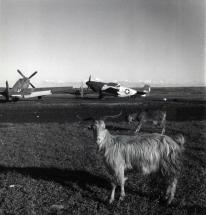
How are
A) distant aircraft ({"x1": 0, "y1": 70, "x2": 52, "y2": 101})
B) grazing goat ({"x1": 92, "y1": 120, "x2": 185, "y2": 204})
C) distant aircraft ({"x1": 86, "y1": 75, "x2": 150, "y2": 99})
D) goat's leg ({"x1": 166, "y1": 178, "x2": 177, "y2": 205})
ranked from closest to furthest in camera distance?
goat's leg ({"x1": 166, "y1": 178, "x2": 177, "y2": 205}), grazing goat ({"x1": 92, "y1": 120, "x2": 185, "y2": 204}), distant aircraft ({"x1": 0, "y1": 70, "x2": 52, "y2": 101}), distant aircraft ({"x1": 86, "y1": 75, "x2": 150, "y2": 99})

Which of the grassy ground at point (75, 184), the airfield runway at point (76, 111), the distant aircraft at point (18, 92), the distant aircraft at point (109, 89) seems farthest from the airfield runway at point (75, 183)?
the distant aircraft at point (109, 89)

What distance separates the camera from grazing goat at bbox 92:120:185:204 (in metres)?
7.30

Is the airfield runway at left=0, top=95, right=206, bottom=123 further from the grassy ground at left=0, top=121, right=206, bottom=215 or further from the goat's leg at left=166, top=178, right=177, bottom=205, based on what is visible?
the goat's leg at left=166, top=178, right=177, bottom=205

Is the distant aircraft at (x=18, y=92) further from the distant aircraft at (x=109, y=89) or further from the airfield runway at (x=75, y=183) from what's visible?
the airfield runway at (x=75, y=183)

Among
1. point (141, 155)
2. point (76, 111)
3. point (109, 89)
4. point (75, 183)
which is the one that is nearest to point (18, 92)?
point (76, 111)

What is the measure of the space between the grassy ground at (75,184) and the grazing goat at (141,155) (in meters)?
0.52

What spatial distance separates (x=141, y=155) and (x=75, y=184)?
2279mm

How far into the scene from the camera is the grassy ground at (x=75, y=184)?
697 centimetres

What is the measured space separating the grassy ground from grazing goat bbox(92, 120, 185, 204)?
52 centimetres

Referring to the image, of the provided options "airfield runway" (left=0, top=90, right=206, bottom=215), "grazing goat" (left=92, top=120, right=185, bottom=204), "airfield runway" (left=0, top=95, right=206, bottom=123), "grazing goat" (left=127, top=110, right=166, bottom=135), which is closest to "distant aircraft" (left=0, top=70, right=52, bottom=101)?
"airfield runway" (left=0, top=95, right=206, bottom=123)

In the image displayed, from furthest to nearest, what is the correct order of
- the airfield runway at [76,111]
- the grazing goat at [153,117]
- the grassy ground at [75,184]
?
1. the airfield runway at [76,111]
2. the grazing goat at [153,117]
3. the grassy ground at [75,184]

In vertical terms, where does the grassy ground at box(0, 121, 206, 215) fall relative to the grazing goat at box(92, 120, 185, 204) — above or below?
below

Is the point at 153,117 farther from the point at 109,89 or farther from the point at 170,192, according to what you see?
the point at 109,89

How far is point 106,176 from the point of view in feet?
29.8
